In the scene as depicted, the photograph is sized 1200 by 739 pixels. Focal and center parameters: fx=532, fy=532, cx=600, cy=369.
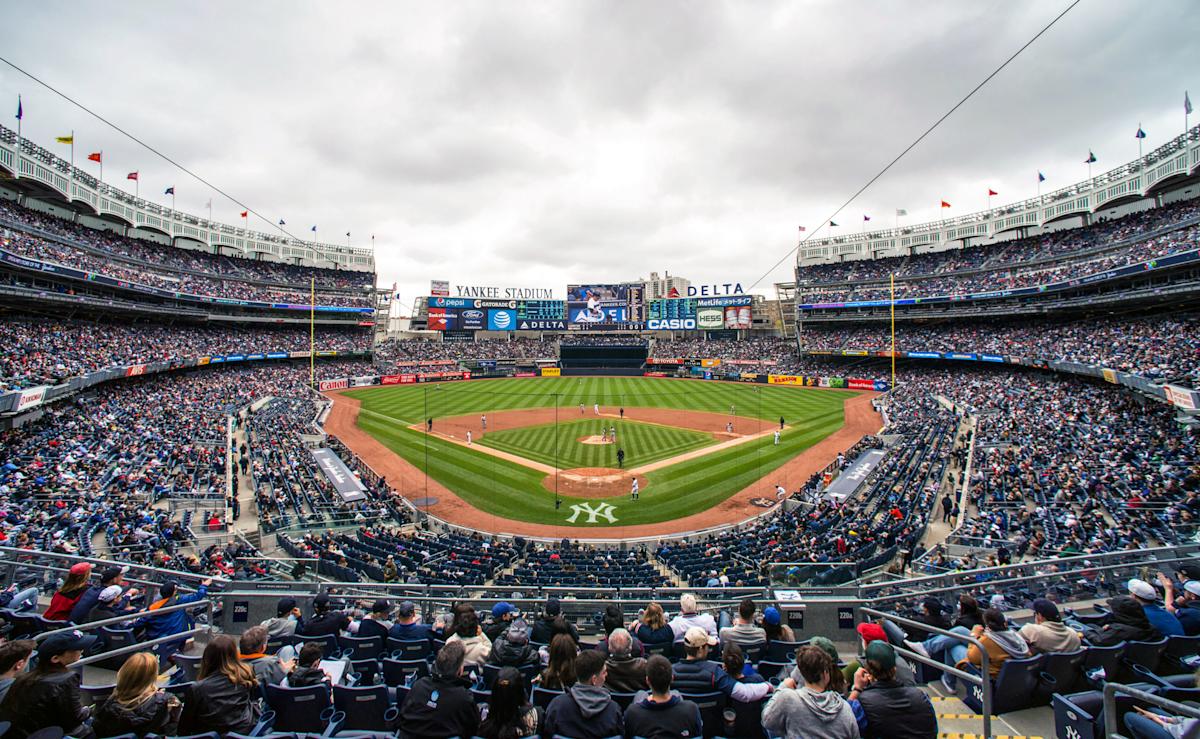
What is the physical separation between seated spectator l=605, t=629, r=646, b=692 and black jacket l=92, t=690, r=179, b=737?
3615 mm

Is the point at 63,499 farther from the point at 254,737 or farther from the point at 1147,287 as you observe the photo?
the point at 1147,287

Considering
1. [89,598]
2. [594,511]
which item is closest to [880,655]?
[89,598]

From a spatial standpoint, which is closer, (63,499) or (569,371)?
(63,499)

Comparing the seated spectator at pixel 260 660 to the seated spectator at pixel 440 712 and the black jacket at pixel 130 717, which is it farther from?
the seated spectator at pixel 440 712

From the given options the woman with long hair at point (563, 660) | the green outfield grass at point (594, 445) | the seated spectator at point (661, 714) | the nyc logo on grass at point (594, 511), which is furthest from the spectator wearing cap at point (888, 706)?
the green outfield grass at point (594, 445)

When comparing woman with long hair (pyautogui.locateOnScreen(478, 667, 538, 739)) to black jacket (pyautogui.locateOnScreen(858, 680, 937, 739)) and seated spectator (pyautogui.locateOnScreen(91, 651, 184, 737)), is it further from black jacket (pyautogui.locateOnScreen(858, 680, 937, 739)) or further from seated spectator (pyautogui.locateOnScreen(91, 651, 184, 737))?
black jacket (pyautogui.locateOnScreen(858, 680, 937, 739))

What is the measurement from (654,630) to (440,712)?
10.3 ft

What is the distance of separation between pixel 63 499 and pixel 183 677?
60.0 feet

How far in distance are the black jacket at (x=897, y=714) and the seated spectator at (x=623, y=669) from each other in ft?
6.18

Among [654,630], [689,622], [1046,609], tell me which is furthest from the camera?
[689,622]

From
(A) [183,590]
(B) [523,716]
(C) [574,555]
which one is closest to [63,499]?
(A) [183,590]

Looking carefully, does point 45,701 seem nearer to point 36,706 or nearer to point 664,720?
point 36,706

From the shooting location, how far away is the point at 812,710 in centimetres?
386

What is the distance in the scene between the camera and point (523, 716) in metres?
4.34
